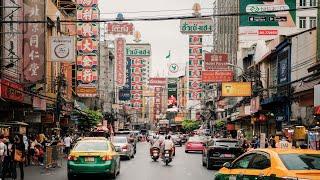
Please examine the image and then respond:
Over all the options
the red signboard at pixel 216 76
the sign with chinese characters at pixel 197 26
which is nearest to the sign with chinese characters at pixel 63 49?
the red signboard at pixel 216 76

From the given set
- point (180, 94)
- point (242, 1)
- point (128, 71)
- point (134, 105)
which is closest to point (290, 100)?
point (242, 1)

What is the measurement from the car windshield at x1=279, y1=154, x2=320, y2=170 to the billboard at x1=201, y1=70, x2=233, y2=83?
137 ft

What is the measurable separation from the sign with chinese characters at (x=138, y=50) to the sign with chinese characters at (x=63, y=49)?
119576 millimetres

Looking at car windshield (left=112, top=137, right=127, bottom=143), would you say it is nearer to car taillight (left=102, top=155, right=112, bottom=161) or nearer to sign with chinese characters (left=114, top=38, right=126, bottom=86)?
Result: car taillight (left=102, top=155, right=112, bottom=161)

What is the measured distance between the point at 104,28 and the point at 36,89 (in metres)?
54.5

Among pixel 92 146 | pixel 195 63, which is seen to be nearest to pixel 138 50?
pixel 195 63

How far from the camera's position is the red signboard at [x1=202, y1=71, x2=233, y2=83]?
2105 inches

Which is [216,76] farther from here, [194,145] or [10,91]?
[10,91]

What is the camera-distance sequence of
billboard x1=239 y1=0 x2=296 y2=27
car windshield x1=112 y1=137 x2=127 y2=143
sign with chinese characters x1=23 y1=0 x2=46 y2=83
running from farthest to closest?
billboard x1=239 y1=0 x2=296 y2=27 → sign with chinese characters x1=23 y1=0 x2=46 y2=83 → car windshield x1=112 y1=137 x2=127 y2=143

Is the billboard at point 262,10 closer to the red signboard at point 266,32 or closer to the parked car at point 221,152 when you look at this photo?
the red signboard at point 266,32

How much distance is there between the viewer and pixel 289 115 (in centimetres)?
4156

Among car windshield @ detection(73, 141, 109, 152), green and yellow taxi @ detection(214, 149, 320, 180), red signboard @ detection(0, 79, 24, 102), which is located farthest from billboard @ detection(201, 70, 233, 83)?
green and yellow taxi @ detection(214, 149, 320, 180)

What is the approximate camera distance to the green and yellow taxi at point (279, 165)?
1059 cm

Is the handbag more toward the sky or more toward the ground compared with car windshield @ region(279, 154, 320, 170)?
more toward the ground
